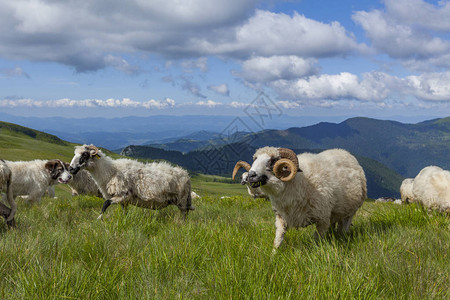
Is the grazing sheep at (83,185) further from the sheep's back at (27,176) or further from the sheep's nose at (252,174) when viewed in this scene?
the sheep's nose at (252,174)

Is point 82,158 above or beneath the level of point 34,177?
above

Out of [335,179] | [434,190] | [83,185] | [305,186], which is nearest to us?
[305,186]

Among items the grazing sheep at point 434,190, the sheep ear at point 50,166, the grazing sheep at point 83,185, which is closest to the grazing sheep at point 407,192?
the grazing sheep at point 434,190

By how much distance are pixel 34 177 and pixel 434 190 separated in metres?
17.1

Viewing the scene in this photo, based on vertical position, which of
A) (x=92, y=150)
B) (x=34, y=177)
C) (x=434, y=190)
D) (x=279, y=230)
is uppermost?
(x=92, y=150)

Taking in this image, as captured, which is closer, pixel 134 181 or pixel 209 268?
pixel 209 268

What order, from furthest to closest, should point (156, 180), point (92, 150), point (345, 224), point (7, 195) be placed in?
point (92, 150), point (156, 180), point (7, 195), point (345, 224)

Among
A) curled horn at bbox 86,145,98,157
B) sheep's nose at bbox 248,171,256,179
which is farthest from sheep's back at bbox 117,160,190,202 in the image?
sheep's nose at bbox 248,171,256,179

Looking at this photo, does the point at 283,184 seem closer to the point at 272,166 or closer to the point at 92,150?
the point at 272,166

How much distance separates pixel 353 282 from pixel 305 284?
0.55 meters

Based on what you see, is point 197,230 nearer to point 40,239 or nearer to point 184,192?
point 40,239

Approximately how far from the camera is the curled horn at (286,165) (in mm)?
6117

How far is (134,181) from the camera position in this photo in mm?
10102

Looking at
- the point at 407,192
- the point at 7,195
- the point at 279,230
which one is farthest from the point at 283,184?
the point at 407,192
